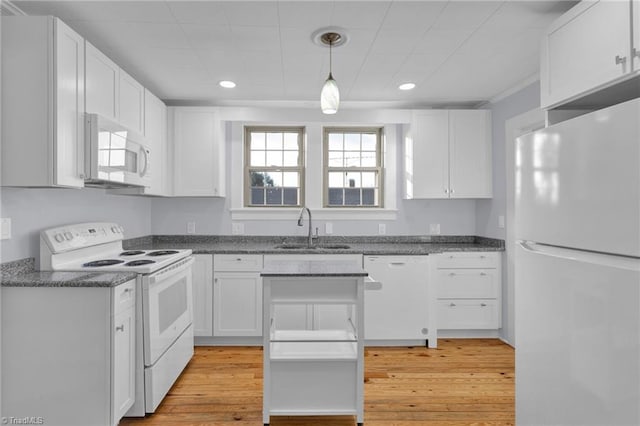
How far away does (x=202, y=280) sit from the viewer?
342 centimetres

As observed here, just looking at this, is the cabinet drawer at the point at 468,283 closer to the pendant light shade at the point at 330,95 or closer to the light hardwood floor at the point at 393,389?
the light hardwood floor at the point at 393,389

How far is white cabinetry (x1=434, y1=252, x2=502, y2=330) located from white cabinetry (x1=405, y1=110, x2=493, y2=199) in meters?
0.68

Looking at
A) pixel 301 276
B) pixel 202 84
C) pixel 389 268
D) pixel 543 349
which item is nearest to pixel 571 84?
pixel 543 349

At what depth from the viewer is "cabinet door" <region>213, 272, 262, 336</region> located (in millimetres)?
3428

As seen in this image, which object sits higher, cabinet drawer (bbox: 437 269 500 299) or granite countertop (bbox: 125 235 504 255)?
granite countertop (bbox: 125 235 504 255)

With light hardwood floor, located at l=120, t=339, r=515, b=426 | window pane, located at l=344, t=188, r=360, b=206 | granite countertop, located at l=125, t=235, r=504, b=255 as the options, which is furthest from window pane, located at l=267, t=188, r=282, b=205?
light hardwood floor, located at l=120, t=339, r=515, b=426

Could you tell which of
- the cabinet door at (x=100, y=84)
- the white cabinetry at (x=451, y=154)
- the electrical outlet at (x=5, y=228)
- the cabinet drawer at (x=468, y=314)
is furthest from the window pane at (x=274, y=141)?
the electrical outlet at (x=5, y=228)

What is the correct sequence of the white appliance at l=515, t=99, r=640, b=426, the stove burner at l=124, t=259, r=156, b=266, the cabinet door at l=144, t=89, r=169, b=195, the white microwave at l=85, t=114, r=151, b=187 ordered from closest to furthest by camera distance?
the white appliance at l=515, t=99, r=640, b=426
the white microwave at l=85, t=114, r=151, b=187
the stove burner at l=124, t=259, r=156, b=266
the cabinet door at l=144, t=89, r=169, b=195

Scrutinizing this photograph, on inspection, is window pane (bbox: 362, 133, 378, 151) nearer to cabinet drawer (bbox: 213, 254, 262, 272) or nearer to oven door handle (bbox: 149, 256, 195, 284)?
cabinet drawer (bbox: 213, 254, 262, 272)

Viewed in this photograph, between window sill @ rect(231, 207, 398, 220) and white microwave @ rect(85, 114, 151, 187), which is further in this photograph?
window sill @ rect(231, 207, 398, 220)

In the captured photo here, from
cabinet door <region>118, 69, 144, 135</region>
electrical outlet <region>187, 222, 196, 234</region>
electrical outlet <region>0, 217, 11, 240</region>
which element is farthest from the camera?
electrical outlet <region>187, 222, 196, 234</region>

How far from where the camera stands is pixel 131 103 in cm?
281

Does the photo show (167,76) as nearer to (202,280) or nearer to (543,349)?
(202,280)

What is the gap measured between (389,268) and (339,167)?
1.35m
